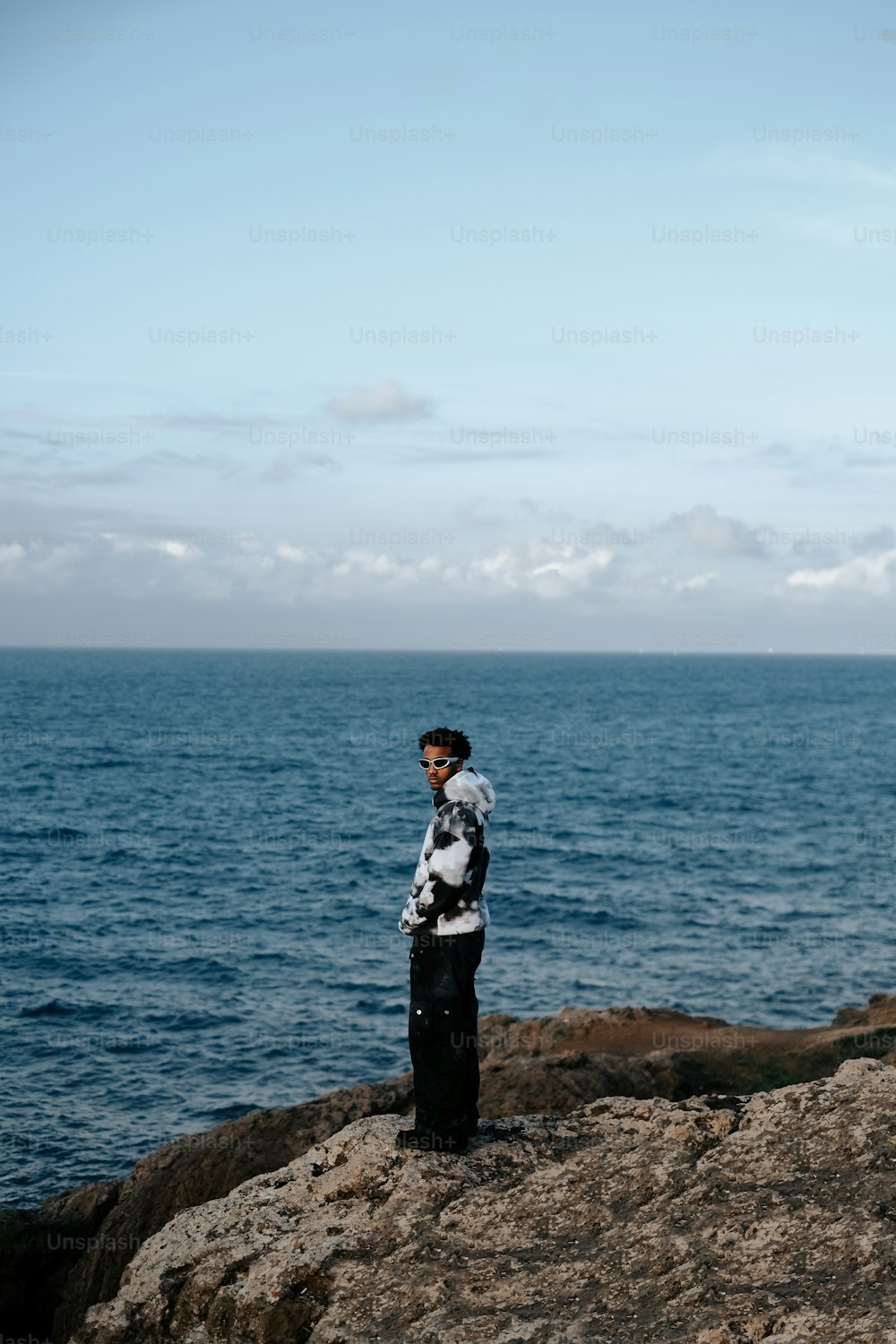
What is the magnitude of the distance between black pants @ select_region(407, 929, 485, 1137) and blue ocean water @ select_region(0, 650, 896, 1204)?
1225 cm

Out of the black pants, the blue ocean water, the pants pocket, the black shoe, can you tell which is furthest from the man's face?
the blue ocean water

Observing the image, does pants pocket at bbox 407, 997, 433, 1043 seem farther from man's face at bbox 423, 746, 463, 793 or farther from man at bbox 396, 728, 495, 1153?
man's face at bbox 423, 746, 463, 793

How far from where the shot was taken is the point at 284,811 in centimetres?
5578

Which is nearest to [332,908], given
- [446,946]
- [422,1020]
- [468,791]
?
[422,1020]

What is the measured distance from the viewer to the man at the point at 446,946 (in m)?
9.41

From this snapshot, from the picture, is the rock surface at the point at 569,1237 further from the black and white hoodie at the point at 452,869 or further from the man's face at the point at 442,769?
the man's face at the point at 442,769

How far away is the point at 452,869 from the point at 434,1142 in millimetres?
2294

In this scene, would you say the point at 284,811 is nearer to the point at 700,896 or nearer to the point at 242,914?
the point at 242,914

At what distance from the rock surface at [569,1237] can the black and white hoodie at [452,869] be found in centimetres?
190

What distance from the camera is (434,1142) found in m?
9.62

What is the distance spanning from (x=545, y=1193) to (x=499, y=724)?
9605cm

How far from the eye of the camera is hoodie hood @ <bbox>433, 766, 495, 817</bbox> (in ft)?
31.7

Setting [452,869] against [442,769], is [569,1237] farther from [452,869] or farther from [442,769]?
[442,769]

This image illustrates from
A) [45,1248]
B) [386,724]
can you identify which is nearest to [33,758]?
[386,724]
